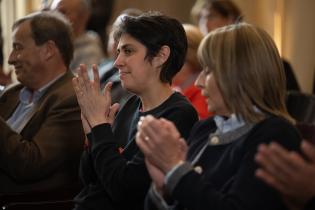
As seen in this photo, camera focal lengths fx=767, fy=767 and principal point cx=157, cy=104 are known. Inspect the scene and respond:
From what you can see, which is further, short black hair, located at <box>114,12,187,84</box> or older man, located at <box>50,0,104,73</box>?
older man, located at <box>50,0,104,73</box>

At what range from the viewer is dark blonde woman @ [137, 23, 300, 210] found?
1938mm

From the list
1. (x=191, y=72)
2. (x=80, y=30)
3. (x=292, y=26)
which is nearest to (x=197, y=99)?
(x=191, y=72)

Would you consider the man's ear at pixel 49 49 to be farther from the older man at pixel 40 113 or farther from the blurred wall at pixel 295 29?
the blurred wall at pixel 295 29

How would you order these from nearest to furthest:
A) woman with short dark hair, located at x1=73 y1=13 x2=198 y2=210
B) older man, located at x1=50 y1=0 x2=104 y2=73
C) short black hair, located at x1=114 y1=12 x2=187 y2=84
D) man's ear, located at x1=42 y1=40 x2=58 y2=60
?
woman with short dark hair, located at x1=73 y1=13 x2=198 y2=210 → short black hair, located at x1=114 y1=12 x2=187 y2=84 → man's ear, located at x1=42 y1=40 x2=58 y2=60 → older man, located at x1=50 y1=0 x2=104 y2=73

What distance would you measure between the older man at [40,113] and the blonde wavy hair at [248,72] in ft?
3.62

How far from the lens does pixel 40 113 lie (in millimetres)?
3096

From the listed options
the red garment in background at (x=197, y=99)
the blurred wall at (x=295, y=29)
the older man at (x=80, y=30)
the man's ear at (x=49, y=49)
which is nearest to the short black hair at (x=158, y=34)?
the man's ear at (x=49, y=49)

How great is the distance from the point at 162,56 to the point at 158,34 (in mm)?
75

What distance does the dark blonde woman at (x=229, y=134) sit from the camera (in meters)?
1.94

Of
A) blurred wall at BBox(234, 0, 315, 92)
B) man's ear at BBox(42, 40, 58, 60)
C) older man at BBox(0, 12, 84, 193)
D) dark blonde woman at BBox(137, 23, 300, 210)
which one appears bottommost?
blurred wall at BBox(234, 0, 315, 92)

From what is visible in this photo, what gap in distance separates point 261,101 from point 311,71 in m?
4.03

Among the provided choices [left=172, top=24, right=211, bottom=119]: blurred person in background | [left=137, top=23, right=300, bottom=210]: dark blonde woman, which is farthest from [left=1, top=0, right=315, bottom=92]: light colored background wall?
[left=137, top=23, right=300, bottom=210]: dark blonde woman

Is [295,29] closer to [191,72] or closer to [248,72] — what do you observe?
[191,72]

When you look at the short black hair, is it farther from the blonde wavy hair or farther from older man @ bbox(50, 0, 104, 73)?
older man @ bbox(50, 0, 104, 73)
